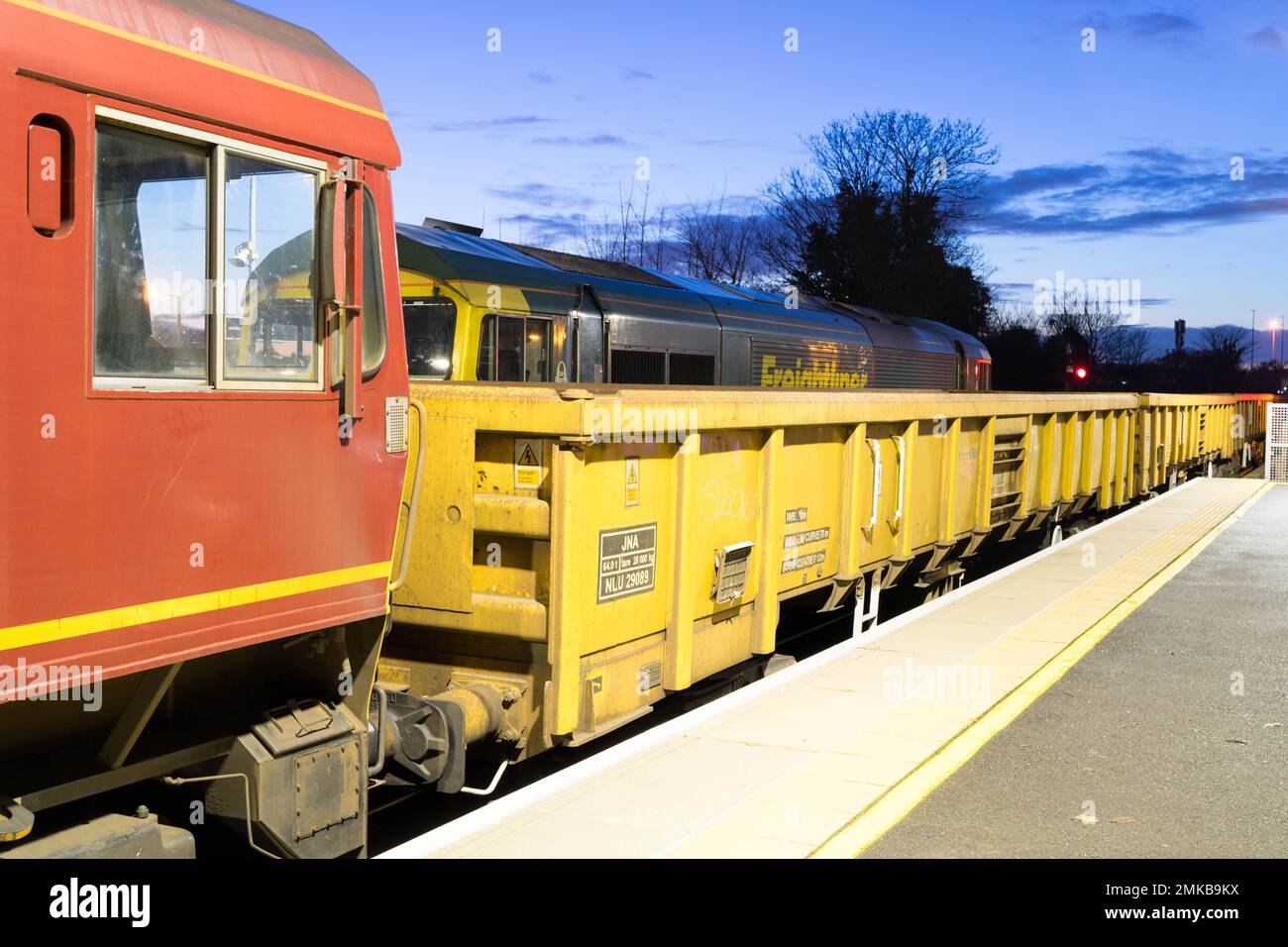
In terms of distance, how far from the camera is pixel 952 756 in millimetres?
5980

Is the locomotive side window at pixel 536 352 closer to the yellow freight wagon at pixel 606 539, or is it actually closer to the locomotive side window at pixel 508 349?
the locomotive side window at pixel 508 349

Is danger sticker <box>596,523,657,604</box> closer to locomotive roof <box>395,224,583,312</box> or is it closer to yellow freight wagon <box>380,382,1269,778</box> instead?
yellow freight wagon <box>380,382,1269,778</box>

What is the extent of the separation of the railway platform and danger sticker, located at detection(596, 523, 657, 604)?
810mm

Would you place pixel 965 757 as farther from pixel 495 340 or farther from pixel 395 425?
pixel 495 340

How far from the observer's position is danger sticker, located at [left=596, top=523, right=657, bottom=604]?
558 centimetres

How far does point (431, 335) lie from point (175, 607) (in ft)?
23.2

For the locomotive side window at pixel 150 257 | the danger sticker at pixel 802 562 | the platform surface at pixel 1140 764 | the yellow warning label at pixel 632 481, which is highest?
the locomotive side window at pixel 150 257

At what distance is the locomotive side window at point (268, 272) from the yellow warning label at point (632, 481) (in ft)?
6.51

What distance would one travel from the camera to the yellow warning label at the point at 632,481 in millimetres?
5715

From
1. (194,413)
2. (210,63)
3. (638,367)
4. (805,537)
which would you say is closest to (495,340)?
(638,367)

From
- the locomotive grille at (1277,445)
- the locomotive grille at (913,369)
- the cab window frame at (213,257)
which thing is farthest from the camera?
the locomotive grille at (1277,445)

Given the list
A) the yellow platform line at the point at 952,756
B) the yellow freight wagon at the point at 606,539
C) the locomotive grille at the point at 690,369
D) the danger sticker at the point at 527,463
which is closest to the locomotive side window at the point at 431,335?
the locomotive grille at the point at 690,369

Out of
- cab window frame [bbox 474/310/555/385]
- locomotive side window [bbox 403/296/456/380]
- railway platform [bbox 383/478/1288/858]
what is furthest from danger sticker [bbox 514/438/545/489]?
locomotive side window [bbox 403/296/456/380]

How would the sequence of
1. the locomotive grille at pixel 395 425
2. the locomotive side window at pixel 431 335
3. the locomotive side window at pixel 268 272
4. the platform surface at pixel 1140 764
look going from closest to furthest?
1. the locomotive side window at pixel 268 272
2. the locomotive grille at pixel 395 425
3. the platform surface at pixel 1140 764
4. the locomotive side window at pixel 431 335
